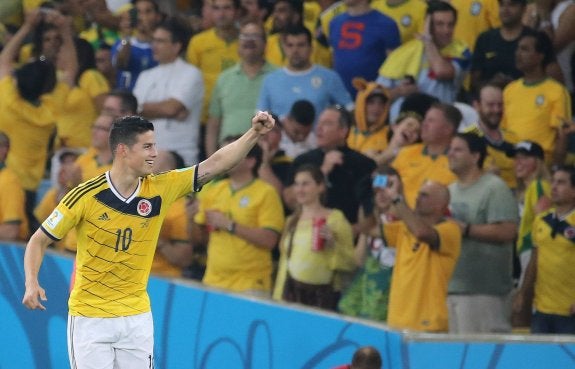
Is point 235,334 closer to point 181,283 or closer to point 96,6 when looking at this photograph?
point 181,283

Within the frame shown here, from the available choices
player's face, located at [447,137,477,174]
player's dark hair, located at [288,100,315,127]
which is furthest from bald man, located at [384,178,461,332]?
player's dark hair, located at [288,100,315,127]

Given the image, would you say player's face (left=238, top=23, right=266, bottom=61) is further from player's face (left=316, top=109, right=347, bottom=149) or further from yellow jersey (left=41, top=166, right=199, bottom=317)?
yellow jersey (left=41, top=166, right=199, bottom=317)

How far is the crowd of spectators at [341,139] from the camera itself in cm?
984

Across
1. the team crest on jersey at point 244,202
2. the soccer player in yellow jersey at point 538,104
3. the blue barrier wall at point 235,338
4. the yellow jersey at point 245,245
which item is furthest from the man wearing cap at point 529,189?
the blue barrier wall at point 235,338

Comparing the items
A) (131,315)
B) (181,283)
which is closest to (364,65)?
(181,283)

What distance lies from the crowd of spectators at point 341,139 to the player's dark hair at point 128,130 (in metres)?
2.51

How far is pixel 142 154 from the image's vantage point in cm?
748

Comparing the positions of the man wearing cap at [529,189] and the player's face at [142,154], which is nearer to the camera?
the player's face at [142,154]

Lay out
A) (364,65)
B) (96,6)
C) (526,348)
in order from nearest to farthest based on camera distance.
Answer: (526,348) < (364,65) < (96,6)

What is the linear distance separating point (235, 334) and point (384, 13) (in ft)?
15.5

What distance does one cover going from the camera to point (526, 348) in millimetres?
7559

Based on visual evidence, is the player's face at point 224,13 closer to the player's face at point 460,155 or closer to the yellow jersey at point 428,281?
the player's face at point 460,155

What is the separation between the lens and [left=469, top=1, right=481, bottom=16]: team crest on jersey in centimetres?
1280

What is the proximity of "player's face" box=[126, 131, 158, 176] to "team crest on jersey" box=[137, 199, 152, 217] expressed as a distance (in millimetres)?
205
